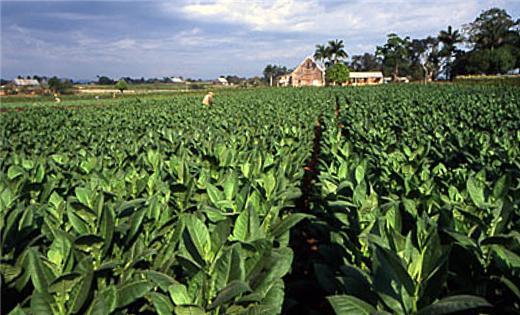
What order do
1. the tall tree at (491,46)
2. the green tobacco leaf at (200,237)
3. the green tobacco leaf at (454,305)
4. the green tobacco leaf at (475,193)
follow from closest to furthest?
the green tobacco leaf at (454,305) → the green tobacco leaf at (200,237) → the green tobacco leaf at (475,193) → the tall tree at (491,46)

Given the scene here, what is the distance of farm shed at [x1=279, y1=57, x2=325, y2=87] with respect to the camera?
334 ft

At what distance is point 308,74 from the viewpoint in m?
102

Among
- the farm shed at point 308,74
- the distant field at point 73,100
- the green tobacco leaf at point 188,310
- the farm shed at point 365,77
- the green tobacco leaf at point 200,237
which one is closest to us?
the green tobacco leaf at point 188,310

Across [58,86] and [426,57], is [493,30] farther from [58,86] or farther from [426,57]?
[58,86]

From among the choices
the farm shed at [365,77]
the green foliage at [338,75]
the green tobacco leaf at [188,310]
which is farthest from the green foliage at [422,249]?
the farm shed at [365,77]

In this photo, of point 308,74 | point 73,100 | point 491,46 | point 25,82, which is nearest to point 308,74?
point 308,74

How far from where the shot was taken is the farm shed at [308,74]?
334 ft

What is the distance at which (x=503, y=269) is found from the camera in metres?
2.14

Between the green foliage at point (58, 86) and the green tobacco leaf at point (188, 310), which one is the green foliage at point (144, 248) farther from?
the green foliage at point (58, 86)

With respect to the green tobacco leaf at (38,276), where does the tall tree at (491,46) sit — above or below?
above

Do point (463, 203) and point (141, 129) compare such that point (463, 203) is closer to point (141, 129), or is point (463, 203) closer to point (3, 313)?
point (3, 313)

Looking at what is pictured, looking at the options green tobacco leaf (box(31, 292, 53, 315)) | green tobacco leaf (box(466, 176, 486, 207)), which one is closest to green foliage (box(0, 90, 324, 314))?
green tobacco leaf (box(31, 292, 53, 315))

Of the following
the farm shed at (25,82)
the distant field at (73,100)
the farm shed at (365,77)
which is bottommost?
the distant field at (73,100)

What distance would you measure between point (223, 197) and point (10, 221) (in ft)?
5.22
